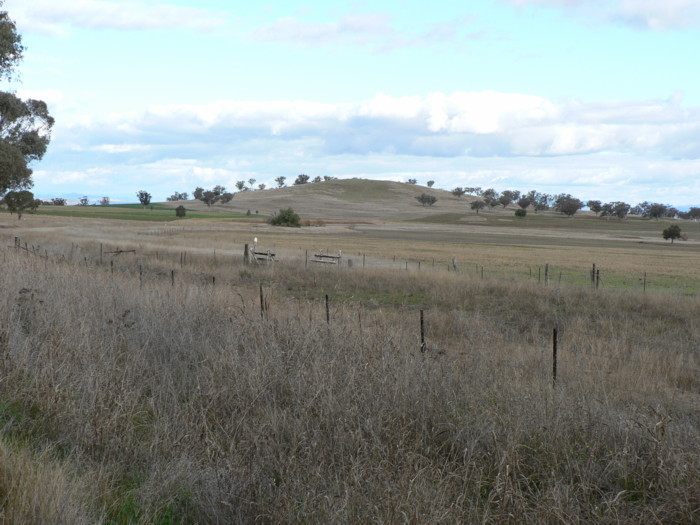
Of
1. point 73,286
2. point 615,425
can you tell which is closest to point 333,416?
point 615,425

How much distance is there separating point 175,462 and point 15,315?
5.56m

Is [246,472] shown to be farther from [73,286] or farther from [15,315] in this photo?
[73,286]

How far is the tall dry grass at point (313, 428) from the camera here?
548 cm

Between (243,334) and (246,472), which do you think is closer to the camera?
(246,472)

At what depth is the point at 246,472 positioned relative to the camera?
5969 millimetres

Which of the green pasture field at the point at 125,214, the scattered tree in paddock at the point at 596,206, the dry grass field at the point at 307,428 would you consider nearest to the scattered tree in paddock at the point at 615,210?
the scattered tree in paddock at the point at 596,206

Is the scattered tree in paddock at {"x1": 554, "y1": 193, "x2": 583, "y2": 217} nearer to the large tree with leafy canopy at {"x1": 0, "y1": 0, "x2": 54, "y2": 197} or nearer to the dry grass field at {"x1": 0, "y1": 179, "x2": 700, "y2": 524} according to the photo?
the large tree with leafy canopy at {"x1": 0, "y1": 0, "x2": 54, "y2": 197}

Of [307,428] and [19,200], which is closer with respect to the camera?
[307,428]

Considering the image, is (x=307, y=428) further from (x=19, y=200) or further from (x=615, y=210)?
(x=615, y=210)

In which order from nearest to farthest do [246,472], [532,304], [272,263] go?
[246,472]
[532,304]
[272,263]

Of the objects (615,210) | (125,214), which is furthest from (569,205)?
(125,214)

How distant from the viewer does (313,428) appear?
6.89 metres

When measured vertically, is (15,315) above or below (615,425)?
above

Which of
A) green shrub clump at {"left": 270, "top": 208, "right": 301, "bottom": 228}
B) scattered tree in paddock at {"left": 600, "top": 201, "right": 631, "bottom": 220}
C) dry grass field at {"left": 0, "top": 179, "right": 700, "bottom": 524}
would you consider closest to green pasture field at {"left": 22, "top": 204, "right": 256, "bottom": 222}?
green shrub clump at {"left": 270, "top": 208, "right": 301, "bottom": 228}
